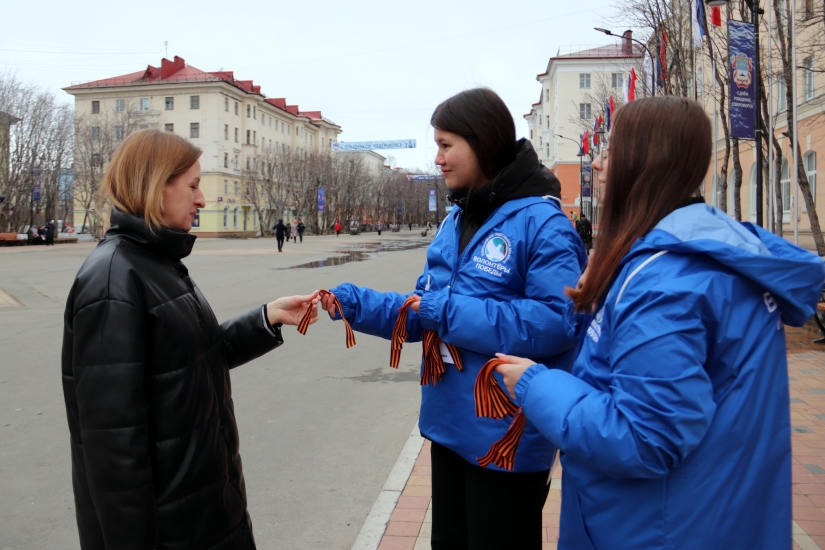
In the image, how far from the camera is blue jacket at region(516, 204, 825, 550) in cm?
142

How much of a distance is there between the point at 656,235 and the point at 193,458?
1474 millimetres

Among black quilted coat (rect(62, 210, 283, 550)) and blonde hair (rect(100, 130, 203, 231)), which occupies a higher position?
blonde hair (rect(100, 130, 203, 231))

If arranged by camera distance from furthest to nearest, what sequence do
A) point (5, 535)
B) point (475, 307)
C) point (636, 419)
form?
point (5, 535) < point (475, 307) < point (636, 419)

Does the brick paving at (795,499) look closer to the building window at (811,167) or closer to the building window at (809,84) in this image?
the building window at (809,84)

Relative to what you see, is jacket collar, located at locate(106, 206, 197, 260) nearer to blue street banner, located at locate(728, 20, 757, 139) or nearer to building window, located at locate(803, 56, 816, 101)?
blue street banner, located at locate(728, 20, 757, 139)

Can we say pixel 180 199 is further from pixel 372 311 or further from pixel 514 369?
pixel 514 369

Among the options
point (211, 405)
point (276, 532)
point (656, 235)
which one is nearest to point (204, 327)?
point (211, 405)

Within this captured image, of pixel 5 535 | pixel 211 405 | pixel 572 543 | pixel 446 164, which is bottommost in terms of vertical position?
pixel 5 535

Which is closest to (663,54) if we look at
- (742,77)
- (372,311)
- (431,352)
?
(742,77)

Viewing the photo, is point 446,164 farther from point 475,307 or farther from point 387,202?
point 387,202

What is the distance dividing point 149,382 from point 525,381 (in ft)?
3.69

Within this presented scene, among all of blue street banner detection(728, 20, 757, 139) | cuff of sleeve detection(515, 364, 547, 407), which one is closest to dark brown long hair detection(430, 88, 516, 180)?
cuff of sleeve detection(515, 364, 547, 407)

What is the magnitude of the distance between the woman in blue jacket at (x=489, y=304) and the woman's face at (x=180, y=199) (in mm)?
834

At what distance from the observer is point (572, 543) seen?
170 centimetres
